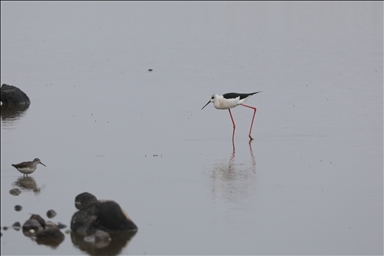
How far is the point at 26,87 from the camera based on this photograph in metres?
21.2

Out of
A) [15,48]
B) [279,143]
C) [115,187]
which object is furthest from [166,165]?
[15,48]

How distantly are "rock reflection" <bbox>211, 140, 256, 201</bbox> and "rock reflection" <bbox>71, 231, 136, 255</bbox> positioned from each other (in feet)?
6.19

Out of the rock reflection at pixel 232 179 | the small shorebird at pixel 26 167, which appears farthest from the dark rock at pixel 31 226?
the rock reflection at pixel 232 179

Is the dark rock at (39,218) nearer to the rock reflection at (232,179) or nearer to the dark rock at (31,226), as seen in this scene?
the dark rock at (31,226)

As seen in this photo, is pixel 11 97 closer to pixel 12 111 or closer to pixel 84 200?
pixel 12 111

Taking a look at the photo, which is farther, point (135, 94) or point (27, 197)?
point (135, 94)

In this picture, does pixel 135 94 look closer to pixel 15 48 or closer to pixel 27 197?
pixel 27 197

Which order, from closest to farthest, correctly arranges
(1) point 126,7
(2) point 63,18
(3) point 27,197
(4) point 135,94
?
(3) point 27,197 → (4) point 135,94 → (2) point 63,18 → (1) point 126,7

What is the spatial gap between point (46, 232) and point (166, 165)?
365 cm

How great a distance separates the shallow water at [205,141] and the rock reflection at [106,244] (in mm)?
37

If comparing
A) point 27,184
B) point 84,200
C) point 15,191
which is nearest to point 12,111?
point 27,184

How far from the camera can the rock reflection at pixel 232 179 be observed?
11.2 metres

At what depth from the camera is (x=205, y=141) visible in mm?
14656

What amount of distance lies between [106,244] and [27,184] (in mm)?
2657
